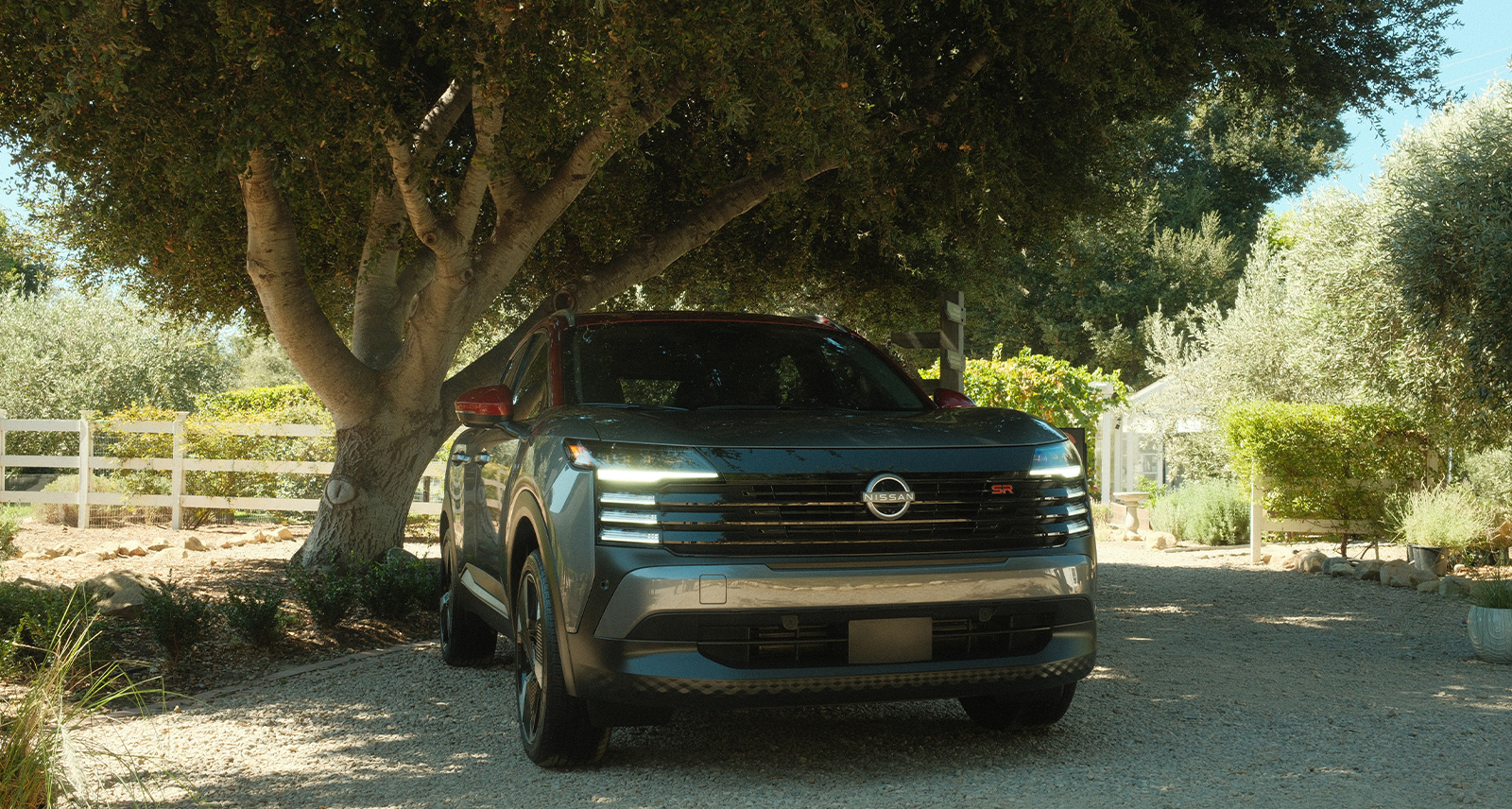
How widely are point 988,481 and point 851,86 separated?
400cm

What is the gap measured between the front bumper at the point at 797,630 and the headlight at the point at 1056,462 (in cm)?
31

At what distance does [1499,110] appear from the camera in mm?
11969

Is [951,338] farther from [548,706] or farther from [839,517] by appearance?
[548,706]

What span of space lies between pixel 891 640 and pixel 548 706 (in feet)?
4.17

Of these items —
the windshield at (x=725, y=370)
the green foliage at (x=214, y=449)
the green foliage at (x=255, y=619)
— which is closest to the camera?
the windshield at (x=725, y=370)

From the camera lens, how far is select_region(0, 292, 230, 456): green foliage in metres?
24.7

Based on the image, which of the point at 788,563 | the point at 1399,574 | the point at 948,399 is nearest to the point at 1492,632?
the point at 948,399

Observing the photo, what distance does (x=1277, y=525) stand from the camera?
13406 mm

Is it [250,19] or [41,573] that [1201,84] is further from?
[41,573]

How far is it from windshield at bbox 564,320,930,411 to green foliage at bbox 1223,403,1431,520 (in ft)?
28.7

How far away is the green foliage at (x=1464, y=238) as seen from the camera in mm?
10234

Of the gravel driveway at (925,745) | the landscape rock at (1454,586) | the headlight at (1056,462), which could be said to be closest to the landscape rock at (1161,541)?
the landscape rock at (1454,586)

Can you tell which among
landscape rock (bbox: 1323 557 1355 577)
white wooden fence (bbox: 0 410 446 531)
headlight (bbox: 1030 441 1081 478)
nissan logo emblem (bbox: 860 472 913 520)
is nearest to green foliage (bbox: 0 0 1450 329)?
headlight (bbox: 1030 441 1081 478)

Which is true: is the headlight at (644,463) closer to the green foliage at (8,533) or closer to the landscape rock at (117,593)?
the landscape rock at (117,593)
